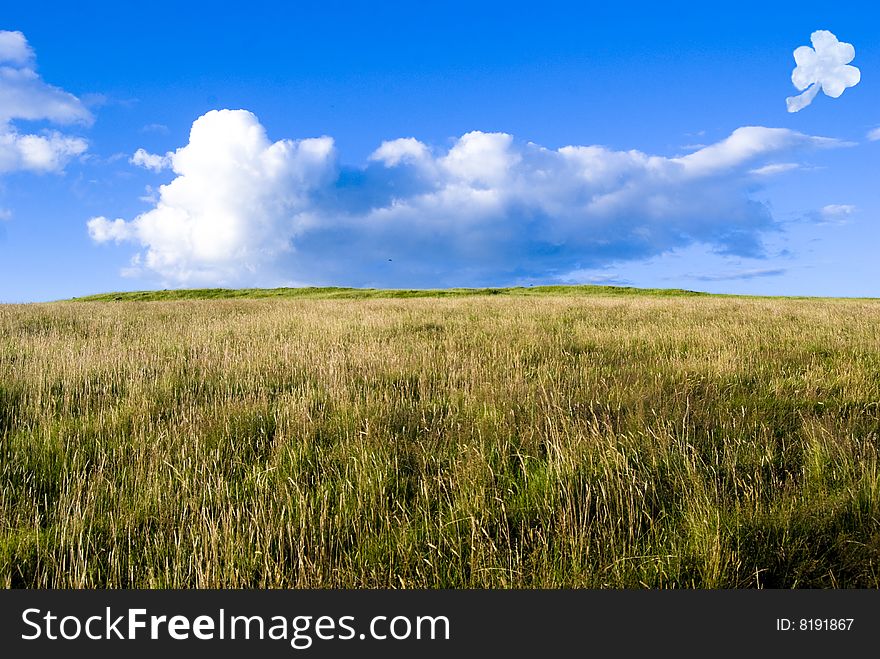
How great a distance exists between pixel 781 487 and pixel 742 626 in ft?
5.52

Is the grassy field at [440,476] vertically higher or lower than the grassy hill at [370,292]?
lower

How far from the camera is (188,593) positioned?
8.21ft

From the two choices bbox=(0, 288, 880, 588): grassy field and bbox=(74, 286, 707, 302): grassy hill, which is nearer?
bbox=(0, 288, 880, 588): grassy field

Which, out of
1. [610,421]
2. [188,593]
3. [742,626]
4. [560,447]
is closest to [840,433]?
[610,421]

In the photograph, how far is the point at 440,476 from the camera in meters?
3.63

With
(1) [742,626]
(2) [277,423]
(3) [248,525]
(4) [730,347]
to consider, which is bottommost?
(1) [742,626]

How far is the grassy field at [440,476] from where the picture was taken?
2727 mm

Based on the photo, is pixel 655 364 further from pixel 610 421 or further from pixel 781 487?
pixel 781 487

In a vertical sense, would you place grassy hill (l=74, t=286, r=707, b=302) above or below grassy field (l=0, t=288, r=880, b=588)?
above

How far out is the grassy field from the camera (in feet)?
8.95

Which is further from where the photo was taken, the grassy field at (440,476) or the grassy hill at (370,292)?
the grassy hill at (370,292)

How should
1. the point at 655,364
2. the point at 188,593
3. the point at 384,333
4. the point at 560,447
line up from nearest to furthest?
1. the point at 188,593
2. the point at 560,447
3. the point at 655,364
4. the point at 384,333

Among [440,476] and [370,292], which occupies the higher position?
[370,292]

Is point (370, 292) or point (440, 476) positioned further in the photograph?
point (370, 292)
